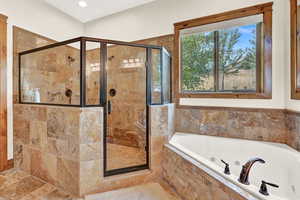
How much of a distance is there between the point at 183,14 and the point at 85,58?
71.0 inches

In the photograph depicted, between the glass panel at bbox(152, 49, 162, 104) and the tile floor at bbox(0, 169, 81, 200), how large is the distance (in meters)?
1.52

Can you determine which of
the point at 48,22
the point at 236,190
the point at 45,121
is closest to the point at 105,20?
the point at 48,22

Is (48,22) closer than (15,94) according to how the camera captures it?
No

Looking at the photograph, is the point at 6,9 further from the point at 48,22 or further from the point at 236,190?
the point at 236,190

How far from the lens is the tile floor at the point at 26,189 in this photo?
1.75 m

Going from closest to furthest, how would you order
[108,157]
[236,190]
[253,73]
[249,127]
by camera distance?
1. [236,190]
2. [108,157]
3. [249,127]
4. [253,73]

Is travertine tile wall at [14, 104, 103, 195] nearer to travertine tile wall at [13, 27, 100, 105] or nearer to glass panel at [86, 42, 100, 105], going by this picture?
glass panel at [86, 42, 100, 105]

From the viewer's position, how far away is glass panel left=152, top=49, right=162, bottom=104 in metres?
2.28

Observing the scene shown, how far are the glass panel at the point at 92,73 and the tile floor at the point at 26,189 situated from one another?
1.08 metres

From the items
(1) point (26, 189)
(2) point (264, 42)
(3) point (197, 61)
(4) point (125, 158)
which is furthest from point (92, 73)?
(2) point (264, 42)

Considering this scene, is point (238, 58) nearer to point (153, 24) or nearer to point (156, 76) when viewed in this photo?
point (156, 76)

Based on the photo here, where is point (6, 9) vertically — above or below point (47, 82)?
above

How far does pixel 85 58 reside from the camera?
1.83 meters

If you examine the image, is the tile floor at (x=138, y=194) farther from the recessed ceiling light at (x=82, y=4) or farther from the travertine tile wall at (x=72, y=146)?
the recessed ceiling light at (x=82, y=4)
